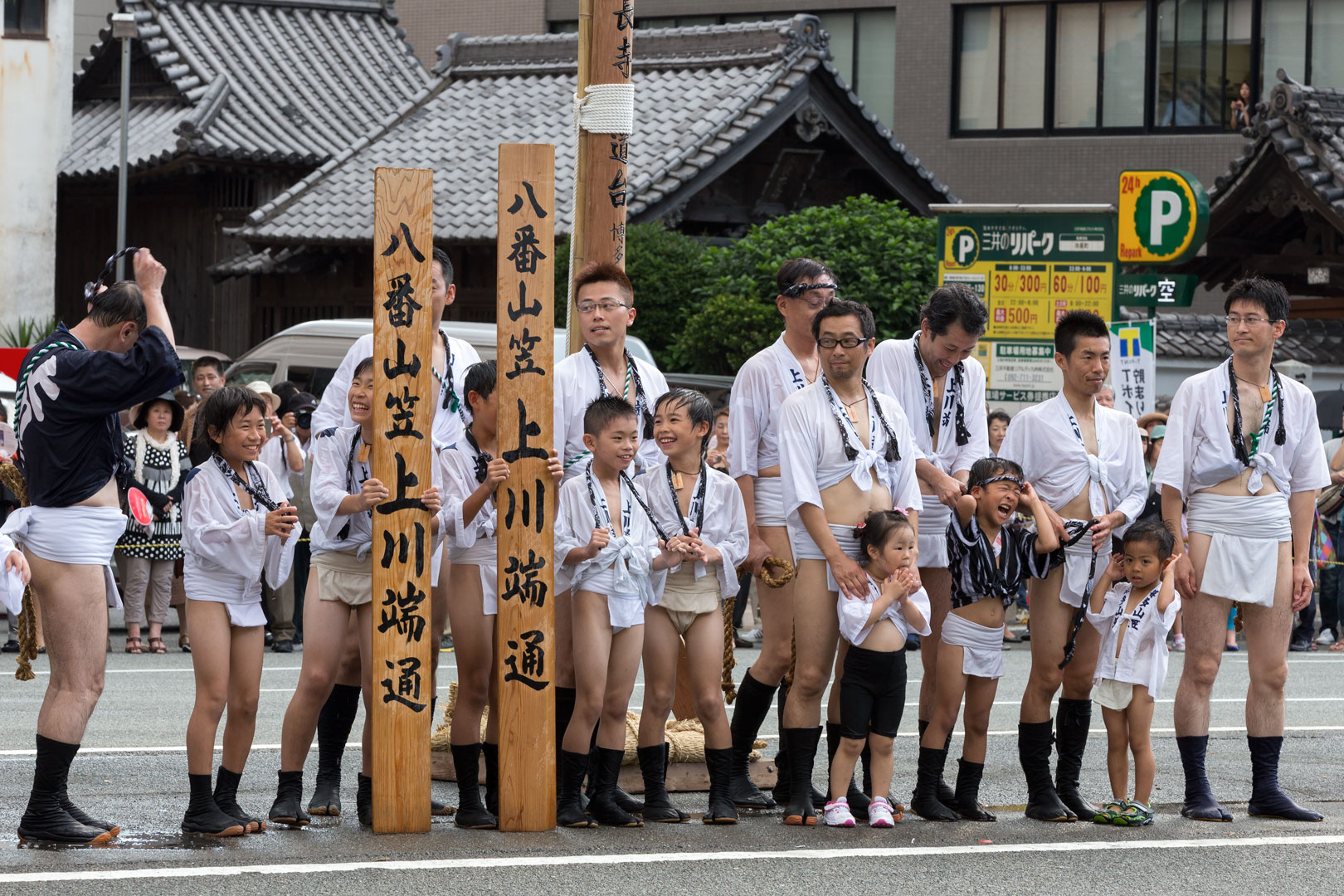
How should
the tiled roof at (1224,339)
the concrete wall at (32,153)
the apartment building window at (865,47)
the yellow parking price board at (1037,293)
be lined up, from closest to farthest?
the yellow parking price board at (1037,293) → the tiled roof at (1224,339) → the concrete wall at (32,153) → the apartment building window at (865,47)

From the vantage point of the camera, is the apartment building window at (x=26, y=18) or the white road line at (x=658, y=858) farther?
the apartment building window at (x=26, y=18)

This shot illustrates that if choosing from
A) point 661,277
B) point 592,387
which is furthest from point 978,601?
point 661,277

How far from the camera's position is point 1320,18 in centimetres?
2872

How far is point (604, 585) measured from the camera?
21.1ft

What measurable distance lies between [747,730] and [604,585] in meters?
1.07

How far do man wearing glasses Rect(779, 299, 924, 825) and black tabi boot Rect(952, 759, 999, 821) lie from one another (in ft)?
2.17

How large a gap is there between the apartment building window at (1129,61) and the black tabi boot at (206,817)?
2583 centimetres

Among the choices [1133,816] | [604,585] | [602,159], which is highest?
[602,159]

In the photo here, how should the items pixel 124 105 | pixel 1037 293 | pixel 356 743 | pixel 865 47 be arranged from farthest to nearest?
pixel 865 47 < pixel 124 105 < pixel 1037 293 < pixel 356 743

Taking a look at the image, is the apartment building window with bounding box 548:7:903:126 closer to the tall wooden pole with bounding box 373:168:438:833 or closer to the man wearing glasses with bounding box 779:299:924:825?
the man wearing glasses with bounding box 779:299:924:825

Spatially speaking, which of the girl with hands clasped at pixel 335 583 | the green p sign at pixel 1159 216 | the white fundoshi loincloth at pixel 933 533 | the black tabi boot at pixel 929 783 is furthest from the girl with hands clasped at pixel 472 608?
the green p sign at pixel 1159 216

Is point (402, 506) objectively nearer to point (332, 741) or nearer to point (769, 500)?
point (332, 741)

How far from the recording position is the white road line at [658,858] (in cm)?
559

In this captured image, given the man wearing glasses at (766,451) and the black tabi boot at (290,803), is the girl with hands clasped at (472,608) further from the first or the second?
the man wearing glasses at (766,451)
